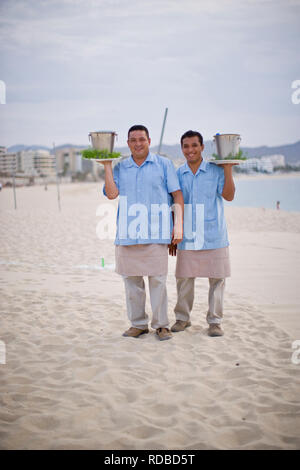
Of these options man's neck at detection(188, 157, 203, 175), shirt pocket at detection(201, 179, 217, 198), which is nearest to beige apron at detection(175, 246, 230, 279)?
shirt pocket at detection(201, 179, 217, 198)

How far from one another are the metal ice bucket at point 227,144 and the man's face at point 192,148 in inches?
7.7

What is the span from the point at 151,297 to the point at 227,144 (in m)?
1.40

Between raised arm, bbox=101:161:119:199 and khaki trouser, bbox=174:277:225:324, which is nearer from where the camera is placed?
raised arm, bbox=101:161:119:199

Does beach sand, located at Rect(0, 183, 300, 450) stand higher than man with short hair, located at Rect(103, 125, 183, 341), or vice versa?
man with short hair, located at Rect(103, 125, 183, 341)

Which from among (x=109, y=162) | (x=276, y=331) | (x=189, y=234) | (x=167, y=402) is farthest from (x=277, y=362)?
(x=109, y=162)

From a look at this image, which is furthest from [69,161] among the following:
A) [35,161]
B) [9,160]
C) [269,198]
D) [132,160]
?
[132,160]

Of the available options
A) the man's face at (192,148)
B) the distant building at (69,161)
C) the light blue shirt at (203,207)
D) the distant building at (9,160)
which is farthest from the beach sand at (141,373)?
the distant building at (69,161)

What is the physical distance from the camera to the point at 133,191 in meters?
3.11

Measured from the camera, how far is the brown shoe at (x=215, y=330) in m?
3.35

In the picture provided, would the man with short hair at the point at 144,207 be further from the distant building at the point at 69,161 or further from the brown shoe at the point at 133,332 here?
the distant building at the point at 69,161

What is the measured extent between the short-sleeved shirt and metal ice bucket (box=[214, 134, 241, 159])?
1.32 feet

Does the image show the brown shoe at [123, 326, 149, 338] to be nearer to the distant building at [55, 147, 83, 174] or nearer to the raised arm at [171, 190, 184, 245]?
the raised arm at [171, 190, 184, 245]

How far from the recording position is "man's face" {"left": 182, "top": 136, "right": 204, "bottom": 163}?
3.12 metres

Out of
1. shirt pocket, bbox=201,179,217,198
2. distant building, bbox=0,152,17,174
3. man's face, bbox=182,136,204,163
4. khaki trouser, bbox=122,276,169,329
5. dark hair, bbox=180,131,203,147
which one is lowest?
khaki trouser, bbox=122,276,169,329
